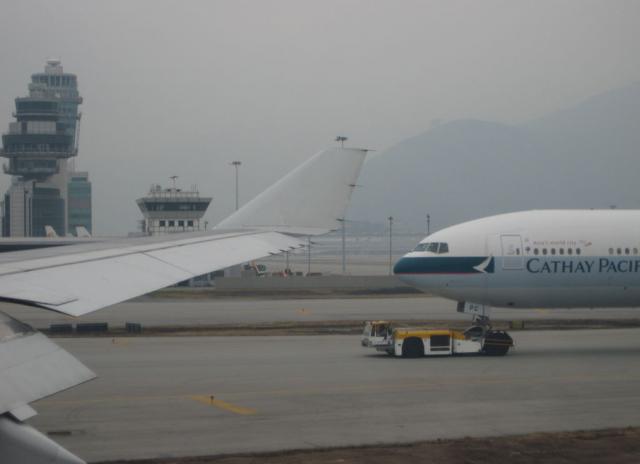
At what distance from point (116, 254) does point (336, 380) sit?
1238 centimetres

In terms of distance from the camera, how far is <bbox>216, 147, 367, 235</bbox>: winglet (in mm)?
21422

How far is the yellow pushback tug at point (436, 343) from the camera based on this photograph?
3167cm

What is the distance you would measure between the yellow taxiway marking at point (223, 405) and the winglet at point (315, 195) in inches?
170

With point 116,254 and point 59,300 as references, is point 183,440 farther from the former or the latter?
point 59,300

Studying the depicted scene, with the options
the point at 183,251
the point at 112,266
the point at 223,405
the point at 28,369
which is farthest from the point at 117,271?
the point at 223,405

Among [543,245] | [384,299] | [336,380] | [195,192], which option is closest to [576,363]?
[543,245]

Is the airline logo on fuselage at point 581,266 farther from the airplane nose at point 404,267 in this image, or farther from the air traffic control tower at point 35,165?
the air traffic control tower at point 35,165

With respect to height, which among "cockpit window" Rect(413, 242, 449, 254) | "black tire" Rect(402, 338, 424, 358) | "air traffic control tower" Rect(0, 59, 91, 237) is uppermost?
"air traffic control tower" Rect(0, 59, 91, 237)

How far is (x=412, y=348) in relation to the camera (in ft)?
104

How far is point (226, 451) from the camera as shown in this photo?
17406 mm

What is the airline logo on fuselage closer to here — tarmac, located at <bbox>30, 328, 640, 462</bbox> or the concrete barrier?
tarmac, located at <bbox>30, 328, 640, 462</bbox>

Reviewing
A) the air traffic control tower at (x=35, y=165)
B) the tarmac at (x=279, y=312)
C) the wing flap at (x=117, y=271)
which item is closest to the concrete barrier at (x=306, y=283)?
the tarmac at (x=279, y=312)

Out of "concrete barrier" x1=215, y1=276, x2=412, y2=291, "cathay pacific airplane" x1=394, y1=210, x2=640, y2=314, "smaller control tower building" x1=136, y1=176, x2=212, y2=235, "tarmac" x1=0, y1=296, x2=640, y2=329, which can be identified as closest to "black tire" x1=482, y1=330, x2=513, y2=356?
"cathay pacific airplane" x1=394, y1=210, x2=640, y2=314

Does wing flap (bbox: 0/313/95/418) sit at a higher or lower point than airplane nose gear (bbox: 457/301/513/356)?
higher
